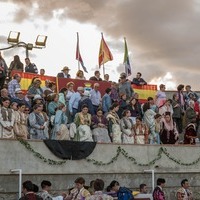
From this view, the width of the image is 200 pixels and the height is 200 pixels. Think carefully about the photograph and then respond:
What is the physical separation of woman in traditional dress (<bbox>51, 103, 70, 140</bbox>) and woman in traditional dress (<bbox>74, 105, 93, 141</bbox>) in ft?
1.34

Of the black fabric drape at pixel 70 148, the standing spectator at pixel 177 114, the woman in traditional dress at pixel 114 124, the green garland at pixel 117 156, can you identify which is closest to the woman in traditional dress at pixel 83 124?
the black fabric drape at pixel 70 148

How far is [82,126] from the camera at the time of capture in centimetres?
1966

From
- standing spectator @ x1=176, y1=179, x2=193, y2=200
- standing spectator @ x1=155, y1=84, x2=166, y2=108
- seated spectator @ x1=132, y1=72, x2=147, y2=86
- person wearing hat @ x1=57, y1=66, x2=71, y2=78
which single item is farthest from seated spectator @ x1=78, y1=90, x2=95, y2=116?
seated spectator @ x1=132, y1=72, x2=147, y2=86

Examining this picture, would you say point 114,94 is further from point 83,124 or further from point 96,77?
point 83,124

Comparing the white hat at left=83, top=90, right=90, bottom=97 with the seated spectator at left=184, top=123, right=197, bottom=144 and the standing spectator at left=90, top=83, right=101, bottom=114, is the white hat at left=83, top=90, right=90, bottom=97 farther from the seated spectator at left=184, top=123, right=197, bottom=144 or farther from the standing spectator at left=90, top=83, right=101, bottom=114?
the seated spectator at left=184, top=123, right=197, bottom=144

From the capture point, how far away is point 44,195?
14.2 metres

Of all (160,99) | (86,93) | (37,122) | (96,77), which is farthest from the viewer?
(96,77)

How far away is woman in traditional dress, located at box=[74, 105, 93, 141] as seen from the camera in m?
19.6

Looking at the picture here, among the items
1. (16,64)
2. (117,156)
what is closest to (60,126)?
(117,156)

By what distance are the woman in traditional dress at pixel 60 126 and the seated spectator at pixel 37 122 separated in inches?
21.0

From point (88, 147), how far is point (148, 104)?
12.4ft

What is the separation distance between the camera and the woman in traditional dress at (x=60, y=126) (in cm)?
1930

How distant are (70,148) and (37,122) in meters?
1.45

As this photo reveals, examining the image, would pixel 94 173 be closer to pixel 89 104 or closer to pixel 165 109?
pixel 89 104
